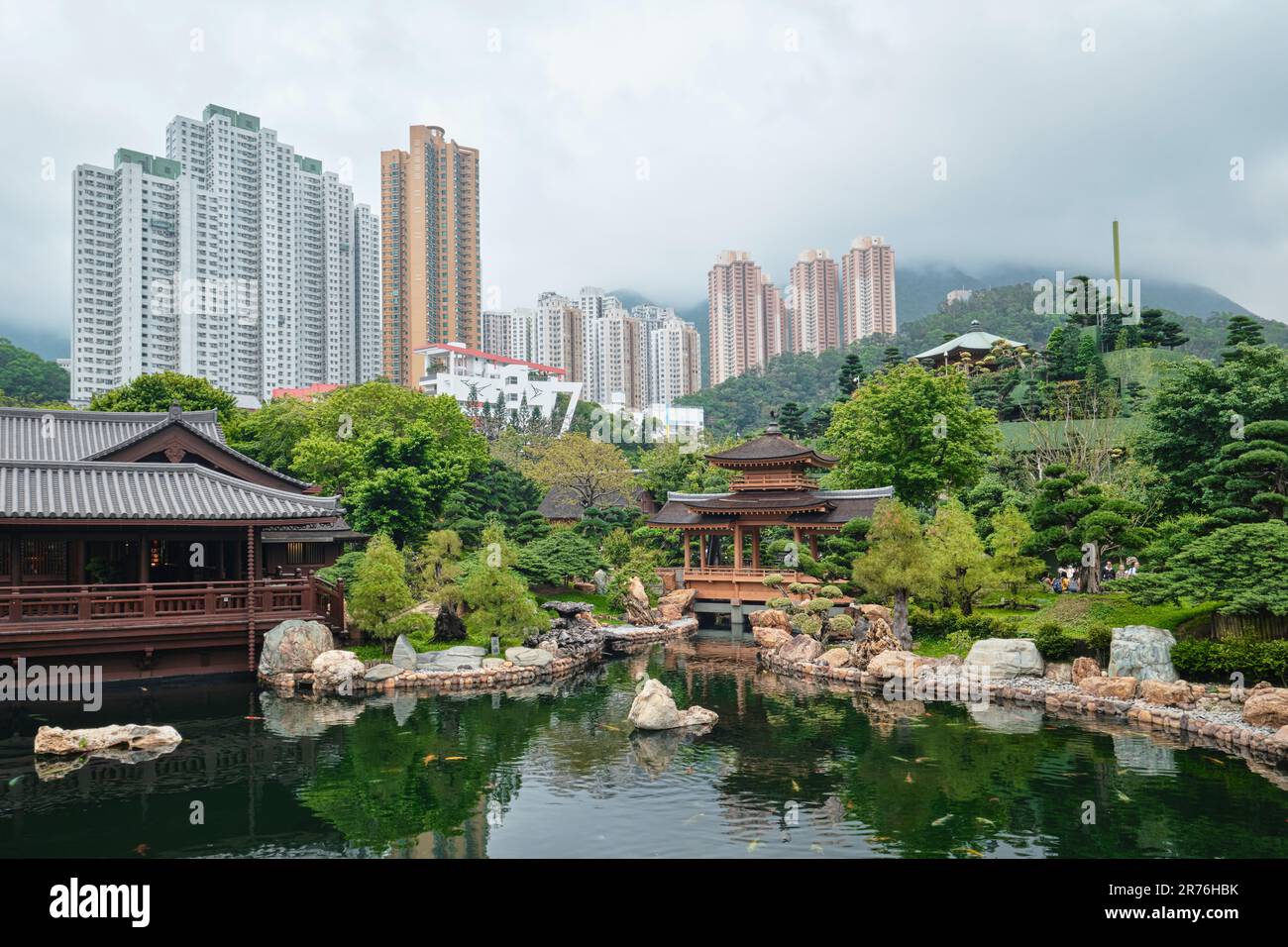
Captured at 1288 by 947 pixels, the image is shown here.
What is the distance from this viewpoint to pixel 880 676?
2014cm

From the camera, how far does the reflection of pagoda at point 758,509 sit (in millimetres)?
30438

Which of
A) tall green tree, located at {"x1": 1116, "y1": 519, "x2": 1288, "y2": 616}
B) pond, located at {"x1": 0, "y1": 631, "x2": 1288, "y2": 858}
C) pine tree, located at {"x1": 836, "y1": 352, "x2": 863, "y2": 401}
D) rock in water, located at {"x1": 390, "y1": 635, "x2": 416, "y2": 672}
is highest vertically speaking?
pine tree, located at {"x1": 836, "y1": 352, "x2": 863, "y2": 401}

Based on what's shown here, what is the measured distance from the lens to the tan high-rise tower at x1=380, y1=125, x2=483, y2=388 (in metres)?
98.0

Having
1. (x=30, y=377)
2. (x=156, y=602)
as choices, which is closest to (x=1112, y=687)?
(x=156, y=602)

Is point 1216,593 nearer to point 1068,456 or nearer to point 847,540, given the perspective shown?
point 847,540

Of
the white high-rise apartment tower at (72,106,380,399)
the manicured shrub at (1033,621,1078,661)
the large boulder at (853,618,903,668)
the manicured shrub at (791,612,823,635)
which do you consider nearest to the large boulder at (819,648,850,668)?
the large boulder at (853,618,903,668)

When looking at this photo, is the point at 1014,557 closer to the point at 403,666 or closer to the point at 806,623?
the point at 806,623

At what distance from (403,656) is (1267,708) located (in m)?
17.1

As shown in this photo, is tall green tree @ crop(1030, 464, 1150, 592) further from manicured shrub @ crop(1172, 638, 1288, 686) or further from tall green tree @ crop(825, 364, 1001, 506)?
tall green tree @ crop(825, 364, 1001, 506)

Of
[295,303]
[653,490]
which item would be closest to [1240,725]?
[653,490]

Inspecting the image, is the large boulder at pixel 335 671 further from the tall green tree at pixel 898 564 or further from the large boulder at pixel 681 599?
the large boulder at pixel 681 599

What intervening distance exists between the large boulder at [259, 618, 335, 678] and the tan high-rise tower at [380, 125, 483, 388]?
7988 centimetres

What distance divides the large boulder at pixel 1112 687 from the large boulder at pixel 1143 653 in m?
0.28

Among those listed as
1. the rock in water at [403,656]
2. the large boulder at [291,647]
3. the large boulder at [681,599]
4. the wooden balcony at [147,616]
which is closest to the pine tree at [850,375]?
the large boulder at [681,599]
